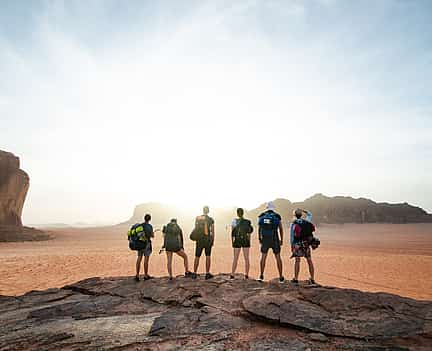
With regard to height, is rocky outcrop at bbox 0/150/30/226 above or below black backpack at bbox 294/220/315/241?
above

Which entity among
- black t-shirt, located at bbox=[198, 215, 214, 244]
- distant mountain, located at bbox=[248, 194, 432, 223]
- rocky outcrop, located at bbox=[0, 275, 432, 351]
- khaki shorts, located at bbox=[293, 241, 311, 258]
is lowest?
rocky outcrop, located at bbox=[0, 275, 432, 351]

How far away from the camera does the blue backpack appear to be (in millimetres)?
8164

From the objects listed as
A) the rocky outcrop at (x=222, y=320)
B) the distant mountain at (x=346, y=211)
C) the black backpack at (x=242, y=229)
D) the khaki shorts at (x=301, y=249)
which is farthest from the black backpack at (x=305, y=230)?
the distant mountain at (x=346, y=211)

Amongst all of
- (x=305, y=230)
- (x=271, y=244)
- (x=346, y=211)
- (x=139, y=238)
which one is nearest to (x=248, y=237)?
(x=271, y=244)

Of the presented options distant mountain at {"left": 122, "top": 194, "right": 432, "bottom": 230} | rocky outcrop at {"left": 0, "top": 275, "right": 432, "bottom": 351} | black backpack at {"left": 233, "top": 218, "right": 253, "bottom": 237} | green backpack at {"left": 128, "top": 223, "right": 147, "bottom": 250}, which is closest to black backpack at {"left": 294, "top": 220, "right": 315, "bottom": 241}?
rocky outcrop at {"left": 0, "top": 275, "right": 432, "bottom": 351}

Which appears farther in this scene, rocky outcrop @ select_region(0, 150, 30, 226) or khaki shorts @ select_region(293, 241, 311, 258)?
rocky outcrop @ select_region(0, 150, 30, 226)

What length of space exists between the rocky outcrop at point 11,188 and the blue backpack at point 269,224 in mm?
54822

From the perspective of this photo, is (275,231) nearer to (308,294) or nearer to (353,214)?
(308,294)

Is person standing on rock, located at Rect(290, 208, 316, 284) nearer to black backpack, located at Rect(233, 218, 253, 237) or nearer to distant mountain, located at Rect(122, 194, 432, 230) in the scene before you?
black backpack, located at Rect(233, 218, 253, 237)

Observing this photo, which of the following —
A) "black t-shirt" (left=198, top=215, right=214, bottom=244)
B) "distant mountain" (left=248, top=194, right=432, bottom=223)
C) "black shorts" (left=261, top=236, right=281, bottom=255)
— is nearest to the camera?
"black shorts" (left=261, top=236, right=281, bottom=255)

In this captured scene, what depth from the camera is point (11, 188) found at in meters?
51.5

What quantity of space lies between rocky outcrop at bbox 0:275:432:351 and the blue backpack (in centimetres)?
131

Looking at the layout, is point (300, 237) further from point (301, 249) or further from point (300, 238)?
point (301, 249)

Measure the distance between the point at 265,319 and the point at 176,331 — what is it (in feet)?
5.40
